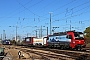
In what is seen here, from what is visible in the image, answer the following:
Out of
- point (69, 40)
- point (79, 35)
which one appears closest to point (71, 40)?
point (69, 40)

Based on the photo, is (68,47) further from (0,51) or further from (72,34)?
(0,51)

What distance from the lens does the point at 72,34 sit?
39.4m

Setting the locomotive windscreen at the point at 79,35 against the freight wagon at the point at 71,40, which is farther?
the locomotive windscreen at the point at 79,35

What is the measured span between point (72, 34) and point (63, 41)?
3.54m

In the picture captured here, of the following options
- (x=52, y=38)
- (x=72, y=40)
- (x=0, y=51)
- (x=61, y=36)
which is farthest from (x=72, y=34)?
(x=0, y=51)

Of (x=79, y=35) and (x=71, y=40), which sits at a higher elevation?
(x=79, y=35)

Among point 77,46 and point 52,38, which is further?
point 52,38

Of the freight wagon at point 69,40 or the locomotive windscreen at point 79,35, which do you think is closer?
the freight wagon at point 69,40

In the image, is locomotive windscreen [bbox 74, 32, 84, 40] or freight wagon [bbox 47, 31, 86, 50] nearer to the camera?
freight wagon [bbox 47, 31, 86, 50]

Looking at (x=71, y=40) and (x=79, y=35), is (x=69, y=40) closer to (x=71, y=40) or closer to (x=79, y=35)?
(x=71, y=40)

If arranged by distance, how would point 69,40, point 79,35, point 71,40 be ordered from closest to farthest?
point 79,35
point 71,40
point 69,40

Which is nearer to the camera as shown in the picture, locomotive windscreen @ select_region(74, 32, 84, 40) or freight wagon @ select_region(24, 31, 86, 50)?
freight wagon @ select_region(24, 31, 86, 50)

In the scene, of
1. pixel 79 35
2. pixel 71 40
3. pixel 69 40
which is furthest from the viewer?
pixel 69 40

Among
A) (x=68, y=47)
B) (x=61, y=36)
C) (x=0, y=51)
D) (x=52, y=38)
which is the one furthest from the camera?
(x=52, y=38)
